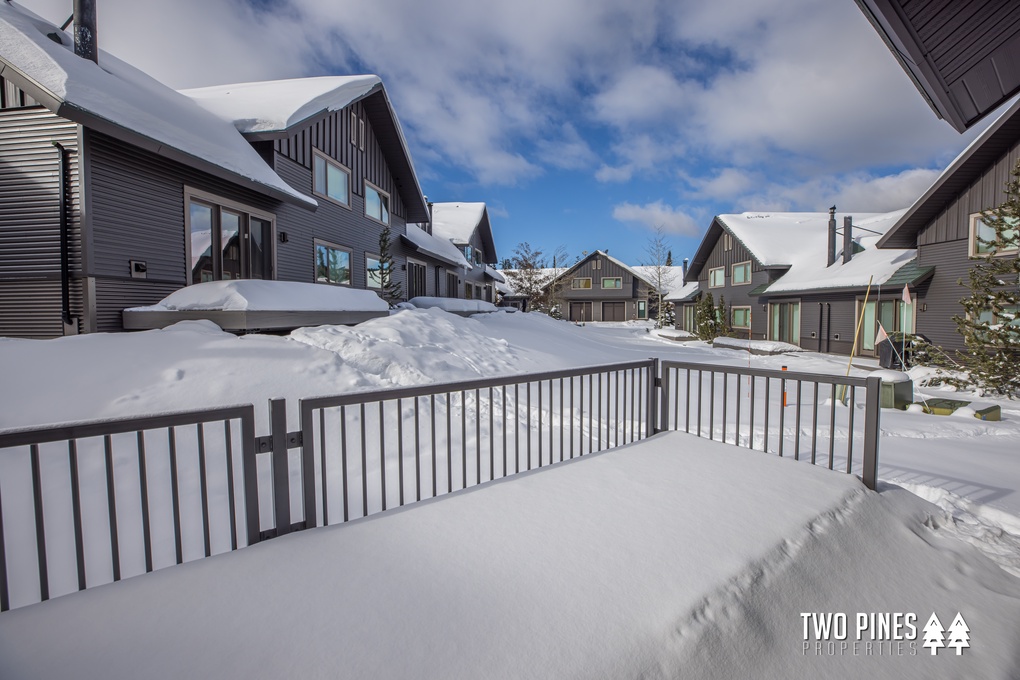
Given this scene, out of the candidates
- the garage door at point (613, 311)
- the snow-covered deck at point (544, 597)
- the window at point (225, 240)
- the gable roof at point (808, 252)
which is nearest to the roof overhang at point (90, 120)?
the window at point (225, 240)

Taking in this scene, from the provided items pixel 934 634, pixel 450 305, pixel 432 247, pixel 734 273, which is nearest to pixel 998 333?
pixel 934 634

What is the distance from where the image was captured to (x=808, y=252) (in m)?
24.0

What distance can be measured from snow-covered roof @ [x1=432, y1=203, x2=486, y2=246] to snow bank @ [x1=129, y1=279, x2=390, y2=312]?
60.0 feet

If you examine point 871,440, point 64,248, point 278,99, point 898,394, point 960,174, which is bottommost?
point 898,394

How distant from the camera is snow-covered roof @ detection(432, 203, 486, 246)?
28.7 meters

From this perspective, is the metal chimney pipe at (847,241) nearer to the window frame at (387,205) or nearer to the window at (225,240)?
the window frame at (387,205)

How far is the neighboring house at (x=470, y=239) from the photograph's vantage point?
93.5 ft

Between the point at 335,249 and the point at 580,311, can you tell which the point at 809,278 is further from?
the point at 580,311

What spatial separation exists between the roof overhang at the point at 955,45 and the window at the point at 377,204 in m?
15.1

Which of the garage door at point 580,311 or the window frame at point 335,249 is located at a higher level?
the window frame at point 335,249

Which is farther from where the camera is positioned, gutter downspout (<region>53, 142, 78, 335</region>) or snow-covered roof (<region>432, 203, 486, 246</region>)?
snow-covered roof (<region>432, 203, 486, 246</region>)

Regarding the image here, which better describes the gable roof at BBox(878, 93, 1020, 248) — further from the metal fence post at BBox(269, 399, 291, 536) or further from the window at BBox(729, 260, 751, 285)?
the metal fence post at BBox(269, 399, 291, 536)

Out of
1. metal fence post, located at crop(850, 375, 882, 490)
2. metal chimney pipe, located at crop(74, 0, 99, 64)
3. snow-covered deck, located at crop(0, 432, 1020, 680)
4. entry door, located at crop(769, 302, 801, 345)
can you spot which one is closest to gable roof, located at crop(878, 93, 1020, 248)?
entry door, located at crop(769, 302, 801, 345)

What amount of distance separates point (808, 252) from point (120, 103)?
27482mm
